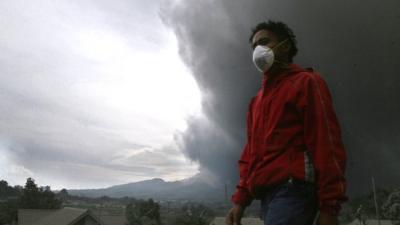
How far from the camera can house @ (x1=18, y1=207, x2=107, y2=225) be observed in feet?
132

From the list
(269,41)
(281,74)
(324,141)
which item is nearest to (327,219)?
(324,141)

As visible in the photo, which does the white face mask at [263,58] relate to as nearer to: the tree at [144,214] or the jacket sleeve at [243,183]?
the jacket sleeve at [243,183]

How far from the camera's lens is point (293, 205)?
7.22 feet

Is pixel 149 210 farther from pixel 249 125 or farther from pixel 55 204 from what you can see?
pixel 249 125

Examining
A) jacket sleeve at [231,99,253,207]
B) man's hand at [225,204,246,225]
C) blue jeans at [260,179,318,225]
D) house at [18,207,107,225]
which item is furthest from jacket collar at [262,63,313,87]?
house at [18,207,107,225]

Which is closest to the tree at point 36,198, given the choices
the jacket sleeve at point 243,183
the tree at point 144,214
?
the tree at point 144,214

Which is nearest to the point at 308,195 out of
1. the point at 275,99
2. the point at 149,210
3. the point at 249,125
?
the point at 275,99

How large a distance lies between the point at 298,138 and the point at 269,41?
72cm

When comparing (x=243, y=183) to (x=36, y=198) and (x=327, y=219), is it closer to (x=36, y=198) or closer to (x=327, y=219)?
(x=327, y=219)

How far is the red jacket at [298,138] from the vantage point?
2141mm

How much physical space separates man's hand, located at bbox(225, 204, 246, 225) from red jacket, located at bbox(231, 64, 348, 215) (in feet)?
0.92

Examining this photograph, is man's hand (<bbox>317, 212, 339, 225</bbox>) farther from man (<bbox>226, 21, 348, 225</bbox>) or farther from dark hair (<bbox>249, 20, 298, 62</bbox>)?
dark hair (<bbox>249, 20, 298, 62</bbox>)

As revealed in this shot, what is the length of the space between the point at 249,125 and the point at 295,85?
23.5 inches

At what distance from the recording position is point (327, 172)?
6.99 ft
